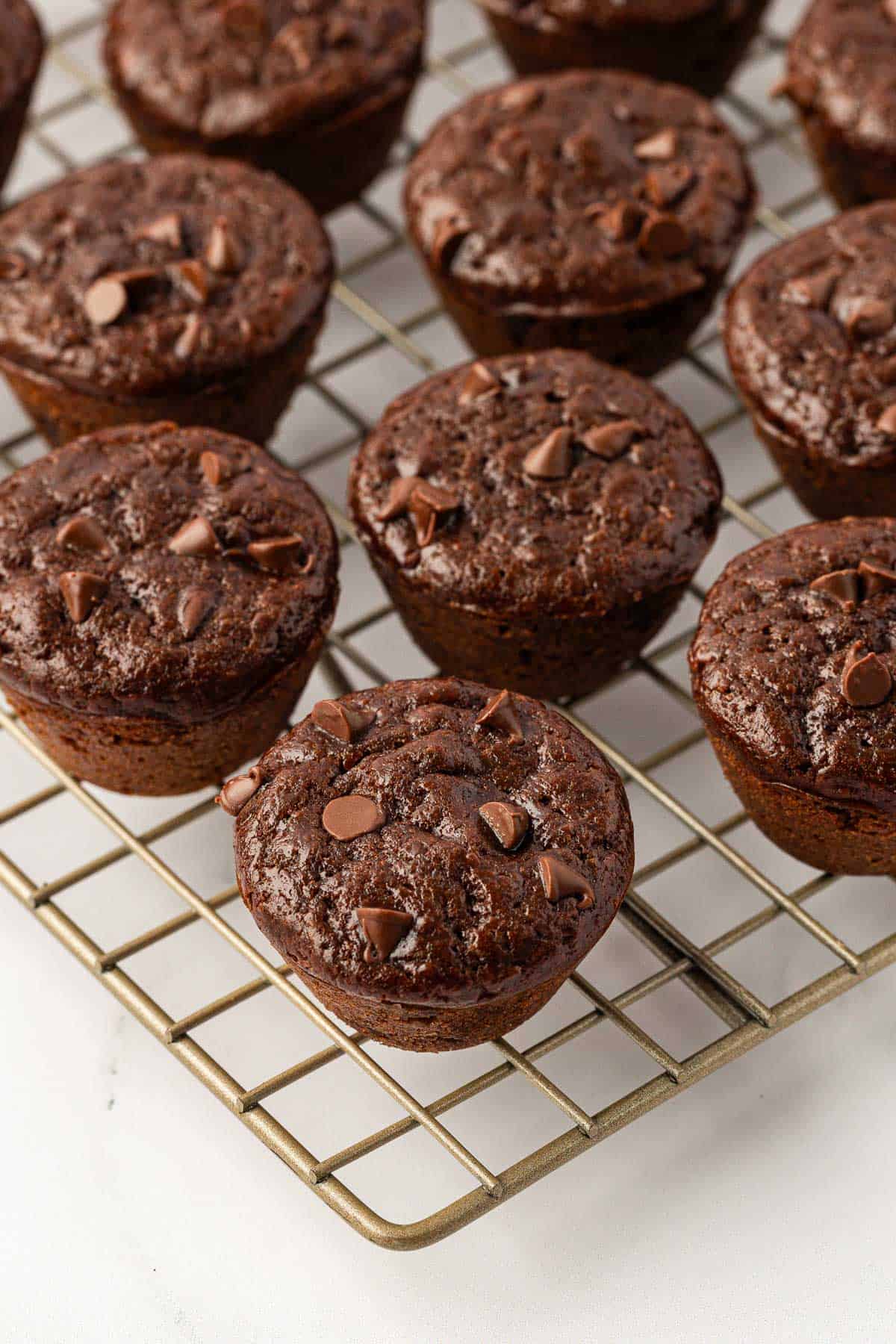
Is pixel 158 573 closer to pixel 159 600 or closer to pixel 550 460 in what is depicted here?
pixel 159 600

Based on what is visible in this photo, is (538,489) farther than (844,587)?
Yes

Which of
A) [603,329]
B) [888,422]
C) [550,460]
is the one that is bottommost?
[888,422]

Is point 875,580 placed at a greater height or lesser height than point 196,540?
lesser

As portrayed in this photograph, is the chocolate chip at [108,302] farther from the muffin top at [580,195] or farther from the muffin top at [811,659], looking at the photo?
the muffin top at [811,659]

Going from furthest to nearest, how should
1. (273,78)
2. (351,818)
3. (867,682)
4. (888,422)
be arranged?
(273,78)
(888,422)
(867,682)
(351,818)

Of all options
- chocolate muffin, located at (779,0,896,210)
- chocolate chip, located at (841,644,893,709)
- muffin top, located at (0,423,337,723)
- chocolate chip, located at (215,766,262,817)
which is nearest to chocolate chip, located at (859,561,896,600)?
chocolate chip, located at (841,644,893,709)

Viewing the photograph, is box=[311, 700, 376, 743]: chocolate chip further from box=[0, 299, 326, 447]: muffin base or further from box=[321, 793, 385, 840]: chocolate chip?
box=[0, 299, 326, 447]: muffin base

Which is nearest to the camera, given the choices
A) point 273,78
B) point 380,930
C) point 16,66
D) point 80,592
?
point 380,930

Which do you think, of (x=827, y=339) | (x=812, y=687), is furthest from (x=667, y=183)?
(x=812, y=687)
